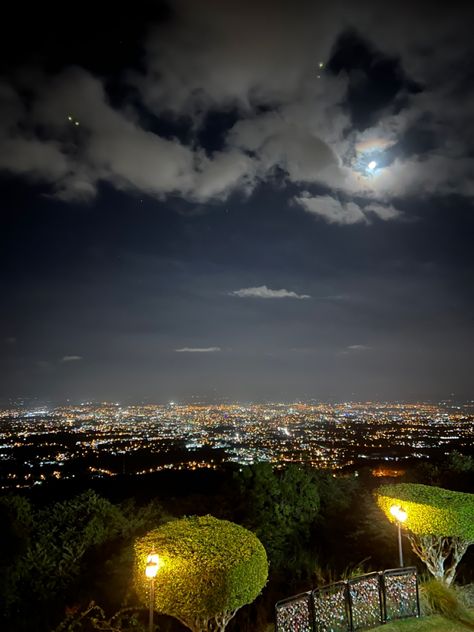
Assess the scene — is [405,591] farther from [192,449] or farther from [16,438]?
[16,438]

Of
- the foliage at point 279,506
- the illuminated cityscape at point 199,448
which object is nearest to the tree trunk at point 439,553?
the foliage at point 279,506

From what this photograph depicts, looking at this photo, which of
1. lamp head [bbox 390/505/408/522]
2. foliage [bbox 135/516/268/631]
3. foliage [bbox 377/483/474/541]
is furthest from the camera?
lamp head [bbox 390/505/408/522]

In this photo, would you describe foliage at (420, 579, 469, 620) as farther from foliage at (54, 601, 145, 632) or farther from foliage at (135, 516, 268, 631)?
foliage at (54, 601, 145, 632)

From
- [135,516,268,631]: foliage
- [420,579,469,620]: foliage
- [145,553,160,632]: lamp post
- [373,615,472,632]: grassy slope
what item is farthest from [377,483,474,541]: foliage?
[145,553,160,632]: lamp post

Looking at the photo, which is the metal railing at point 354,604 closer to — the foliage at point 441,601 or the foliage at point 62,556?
the foliage at point 441,601

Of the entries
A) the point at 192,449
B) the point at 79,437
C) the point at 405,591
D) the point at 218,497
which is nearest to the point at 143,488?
the point at 218,497

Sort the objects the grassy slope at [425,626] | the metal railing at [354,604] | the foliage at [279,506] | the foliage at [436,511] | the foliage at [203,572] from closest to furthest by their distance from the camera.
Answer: the foliage at [203,572] → the metal railing at [354,604] → the grassy slope at [425,626] → the foliage at [436,511] → the foliage at [279,506]
